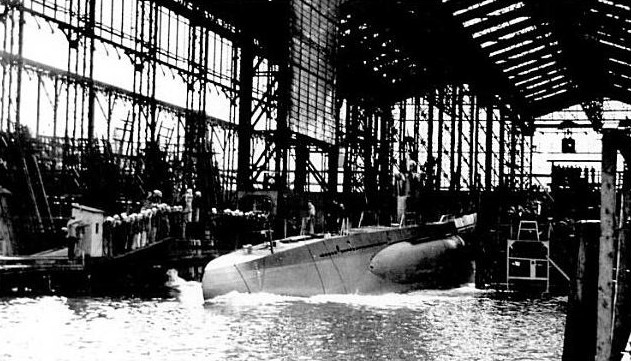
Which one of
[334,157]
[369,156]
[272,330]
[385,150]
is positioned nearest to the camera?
[272,330]

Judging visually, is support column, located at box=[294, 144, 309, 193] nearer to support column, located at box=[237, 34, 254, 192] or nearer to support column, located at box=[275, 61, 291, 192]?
support column, located at box=[275, 61, 291, 192]

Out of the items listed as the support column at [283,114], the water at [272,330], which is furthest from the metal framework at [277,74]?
the water at [272,330]

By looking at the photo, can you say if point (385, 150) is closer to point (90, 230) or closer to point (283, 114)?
point (283, 114)

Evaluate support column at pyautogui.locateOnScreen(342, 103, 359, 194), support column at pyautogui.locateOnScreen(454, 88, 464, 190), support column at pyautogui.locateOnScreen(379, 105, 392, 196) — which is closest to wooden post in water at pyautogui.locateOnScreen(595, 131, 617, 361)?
support column at pyautogui.locateOnScreen(342, 103, 359, 194)

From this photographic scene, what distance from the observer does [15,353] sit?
11.8 metres

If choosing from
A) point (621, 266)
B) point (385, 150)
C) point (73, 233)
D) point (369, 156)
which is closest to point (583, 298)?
point (621, 266)

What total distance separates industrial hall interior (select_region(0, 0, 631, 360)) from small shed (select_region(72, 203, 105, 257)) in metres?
0.04

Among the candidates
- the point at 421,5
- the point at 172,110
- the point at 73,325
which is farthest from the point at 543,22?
the point at 73,325

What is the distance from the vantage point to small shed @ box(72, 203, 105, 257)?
21.8 metres

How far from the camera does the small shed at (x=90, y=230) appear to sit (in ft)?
71.4

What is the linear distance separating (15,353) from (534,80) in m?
50.6

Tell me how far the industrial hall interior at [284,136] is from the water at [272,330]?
7.54 feet

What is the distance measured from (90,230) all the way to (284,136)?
14916mm

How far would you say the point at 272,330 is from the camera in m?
15.0
